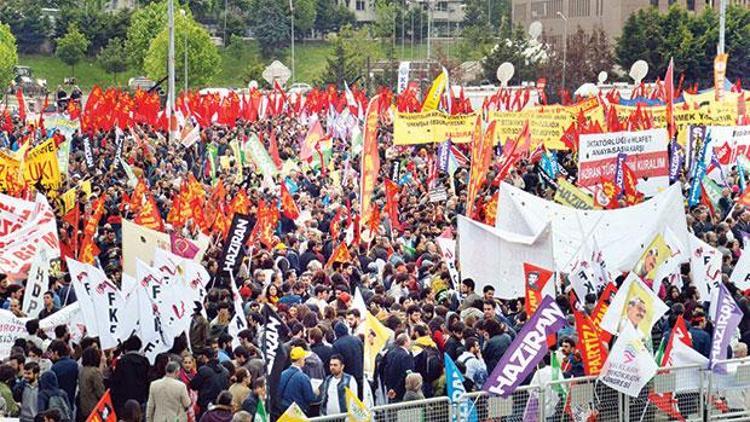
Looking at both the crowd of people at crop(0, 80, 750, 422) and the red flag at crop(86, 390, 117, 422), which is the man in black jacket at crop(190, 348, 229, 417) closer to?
the crowd of people at crop(0, 80, 750, 422)

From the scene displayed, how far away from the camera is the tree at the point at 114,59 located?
109 m

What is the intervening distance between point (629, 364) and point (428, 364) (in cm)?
162

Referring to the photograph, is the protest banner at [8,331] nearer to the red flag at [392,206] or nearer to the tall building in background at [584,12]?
the red flag at [392,206]

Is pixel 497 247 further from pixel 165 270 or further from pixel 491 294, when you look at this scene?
pixel 165 270

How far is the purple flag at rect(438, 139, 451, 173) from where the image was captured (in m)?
30.6

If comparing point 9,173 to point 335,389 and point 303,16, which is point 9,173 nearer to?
point 335,389

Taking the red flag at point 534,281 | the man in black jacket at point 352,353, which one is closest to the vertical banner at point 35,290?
the man in black jacket at point 352,353

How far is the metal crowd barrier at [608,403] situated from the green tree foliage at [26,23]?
101 m

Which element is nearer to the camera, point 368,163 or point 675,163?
point 368,163

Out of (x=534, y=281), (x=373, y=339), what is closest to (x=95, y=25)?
(x=534, y=281)

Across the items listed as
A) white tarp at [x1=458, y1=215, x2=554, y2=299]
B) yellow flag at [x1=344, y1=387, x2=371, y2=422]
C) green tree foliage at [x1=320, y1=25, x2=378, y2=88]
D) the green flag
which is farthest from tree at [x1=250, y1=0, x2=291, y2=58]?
the green flag

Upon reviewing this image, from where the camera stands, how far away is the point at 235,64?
395ft

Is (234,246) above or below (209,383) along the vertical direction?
above

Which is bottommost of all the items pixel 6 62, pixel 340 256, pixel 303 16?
pixel 6 62
